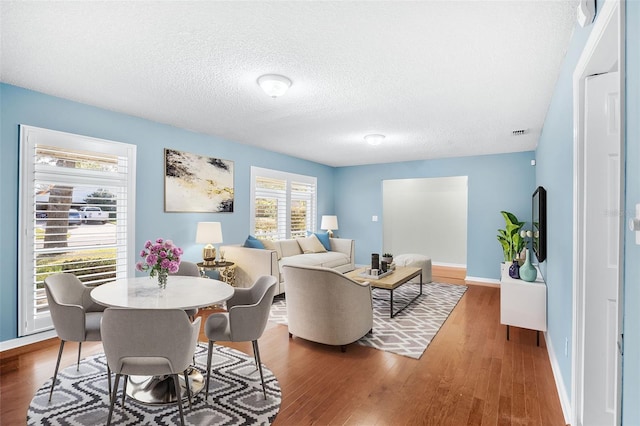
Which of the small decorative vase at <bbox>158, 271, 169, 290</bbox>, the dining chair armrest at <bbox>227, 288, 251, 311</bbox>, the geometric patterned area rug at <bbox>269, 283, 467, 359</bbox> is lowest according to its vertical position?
the geometric patterned area rug at <bbox>269, 283, 467, 359</bbox>

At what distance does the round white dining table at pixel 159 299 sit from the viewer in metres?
2.14

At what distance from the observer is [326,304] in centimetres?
306

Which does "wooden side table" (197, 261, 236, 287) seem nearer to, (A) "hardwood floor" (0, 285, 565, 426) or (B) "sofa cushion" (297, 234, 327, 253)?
(A) "hardwood floor" (0, 285, 565, 426)

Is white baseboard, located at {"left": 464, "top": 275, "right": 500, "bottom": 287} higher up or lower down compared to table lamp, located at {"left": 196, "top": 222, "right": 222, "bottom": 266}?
lower down

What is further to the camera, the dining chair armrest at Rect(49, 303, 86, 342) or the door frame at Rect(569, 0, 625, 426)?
the dining chair armrest at Rect(49, 303, 86, 342)

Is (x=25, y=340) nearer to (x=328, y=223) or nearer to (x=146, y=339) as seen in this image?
(x=146, y=339)

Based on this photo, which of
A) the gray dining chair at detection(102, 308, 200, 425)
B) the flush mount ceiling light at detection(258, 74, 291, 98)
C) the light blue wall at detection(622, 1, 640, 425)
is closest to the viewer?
the light blue wall at detection(622, 1, 640, 425)

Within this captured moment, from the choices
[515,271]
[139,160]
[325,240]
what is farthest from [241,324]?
[325,240]

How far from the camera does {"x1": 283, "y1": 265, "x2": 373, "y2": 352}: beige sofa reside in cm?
302

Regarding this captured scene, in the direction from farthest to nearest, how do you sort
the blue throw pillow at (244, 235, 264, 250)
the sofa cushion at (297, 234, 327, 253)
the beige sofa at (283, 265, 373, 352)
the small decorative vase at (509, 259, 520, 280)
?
1. the sofa cushion at (297, 234, 327, 253)
2. the blue throw pillow at (244, 235, 264, 250)
3. the small decorative vase at (509, 259, 520, 280)
4. the beige sofa at (283, 265, 373, 352)

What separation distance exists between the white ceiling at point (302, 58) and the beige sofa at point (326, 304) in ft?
5.84

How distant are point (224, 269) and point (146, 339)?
285cm

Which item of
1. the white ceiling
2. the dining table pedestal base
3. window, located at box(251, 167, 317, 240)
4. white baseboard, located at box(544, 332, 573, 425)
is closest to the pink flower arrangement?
the dining table pedestal base

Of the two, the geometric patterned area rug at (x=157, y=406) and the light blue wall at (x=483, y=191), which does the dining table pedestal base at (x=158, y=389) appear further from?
the light blue wall at (x=483, y=191)
